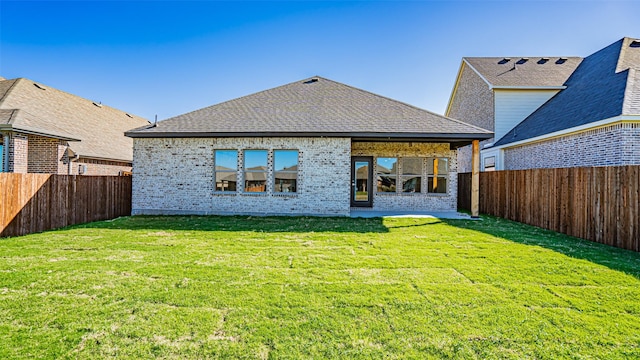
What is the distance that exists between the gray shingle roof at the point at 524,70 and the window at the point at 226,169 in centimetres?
1454

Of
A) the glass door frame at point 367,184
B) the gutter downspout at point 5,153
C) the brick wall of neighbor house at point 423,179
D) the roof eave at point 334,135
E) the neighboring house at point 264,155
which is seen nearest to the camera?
the roof eave at point 334,135

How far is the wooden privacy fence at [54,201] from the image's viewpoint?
306 inches

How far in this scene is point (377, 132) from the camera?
34.6ft

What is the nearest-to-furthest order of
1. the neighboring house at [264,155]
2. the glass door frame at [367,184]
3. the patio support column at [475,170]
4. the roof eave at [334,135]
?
1. the roof eave at [334,135]
2. the patio support column at [475,170]
3. the neighboring house at [264,155]
4. the glass door frame at [367,184]

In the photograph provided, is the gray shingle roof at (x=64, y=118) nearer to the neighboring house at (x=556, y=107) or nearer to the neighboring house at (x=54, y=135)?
the neighboring house at (x=54, y=135)

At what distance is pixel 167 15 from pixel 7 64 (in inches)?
589

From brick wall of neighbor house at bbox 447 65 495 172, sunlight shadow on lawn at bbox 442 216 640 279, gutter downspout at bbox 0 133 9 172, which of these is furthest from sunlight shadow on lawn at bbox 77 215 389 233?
brick wall of neighbor house at bbox 447 65 495 172

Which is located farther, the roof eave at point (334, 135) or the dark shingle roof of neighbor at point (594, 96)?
the roof eave at point (334, 135)

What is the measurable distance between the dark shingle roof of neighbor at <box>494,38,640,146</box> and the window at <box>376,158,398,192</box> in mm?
6193

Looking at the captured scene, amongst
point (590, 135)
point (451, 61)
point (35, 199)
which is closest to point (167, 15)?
point (35, 199)

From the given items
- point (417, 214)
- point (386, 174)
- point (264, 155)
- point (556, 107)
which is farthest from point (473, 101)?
point (264, 155)

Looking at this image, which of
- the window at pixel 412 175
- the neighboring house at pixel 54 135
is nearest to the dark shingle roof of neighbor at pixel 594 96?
the window at pixel 412 175

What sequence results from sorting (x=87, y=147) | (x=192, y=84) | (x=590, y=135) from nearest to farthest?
(x=590, y=135)
(x=87, y=147)
(x=192, y=84)

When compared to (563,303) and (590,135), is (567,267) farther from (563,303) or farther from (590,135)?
(590,135)
